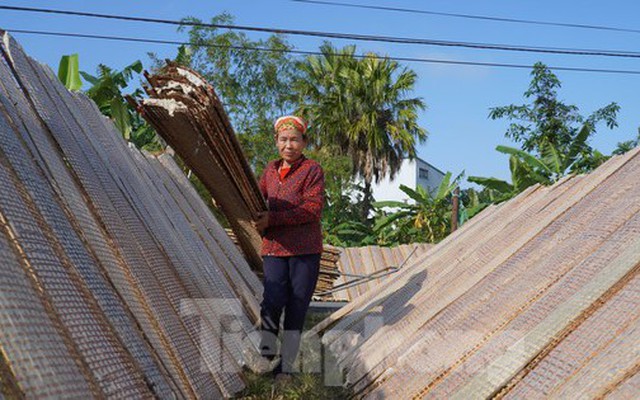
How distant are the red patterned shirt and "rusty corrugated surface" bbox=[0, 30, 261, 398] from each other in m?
0.48

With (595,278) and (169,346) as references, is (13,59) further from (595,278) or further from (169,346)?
(595,278)

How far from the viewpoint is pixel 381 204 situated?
1831cm

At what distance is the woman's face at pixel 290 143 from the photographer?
12.3 ft

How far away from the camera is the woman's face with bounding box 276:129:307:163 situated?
12.3 ft

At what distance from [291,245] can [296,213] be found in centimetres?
17

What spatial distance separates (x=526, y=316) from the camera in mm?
2646

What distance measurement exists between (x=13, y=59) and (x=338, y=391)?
6.94ft

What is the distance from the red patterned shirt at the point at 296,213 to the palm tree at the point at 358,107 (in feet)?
72.1

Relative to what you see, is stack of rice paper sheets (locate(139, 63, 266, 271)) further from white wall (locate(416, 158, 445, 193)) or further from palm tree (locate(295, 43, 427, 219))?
white wall (locate(416, 158, 445, 193))

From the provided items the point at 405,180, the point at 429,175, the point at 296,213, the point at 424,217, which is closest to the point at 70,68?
the point at 296,213

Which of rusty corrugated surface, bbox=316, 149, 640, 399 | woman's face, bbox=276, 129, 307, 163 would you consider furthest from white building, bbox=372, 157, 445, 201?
woman's face, bbox=276, 129, 307, 163

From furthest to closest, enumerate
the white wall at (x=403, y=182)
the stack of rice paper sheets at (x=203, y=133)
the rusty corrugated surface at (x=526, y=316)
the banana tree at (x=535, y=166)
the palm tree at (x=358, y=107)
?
the white wall at (x=403, y=182)
the palm tree at (x=358, y=107)
the banana tree at (x=535, y=166)
the stack of rice paper sheets at (x=203, y=133)
the rusty corrugated surface at (x=526, y=316)

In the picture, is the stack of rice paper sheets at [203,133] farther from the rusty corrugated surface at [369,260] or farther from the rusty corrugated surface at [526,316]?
the rusty corrugated surface at [369,260]

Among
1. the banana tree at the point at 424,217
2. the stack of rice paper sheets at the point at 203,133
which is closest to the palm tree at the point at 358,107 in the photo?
the banana tree at the point at 424,217
